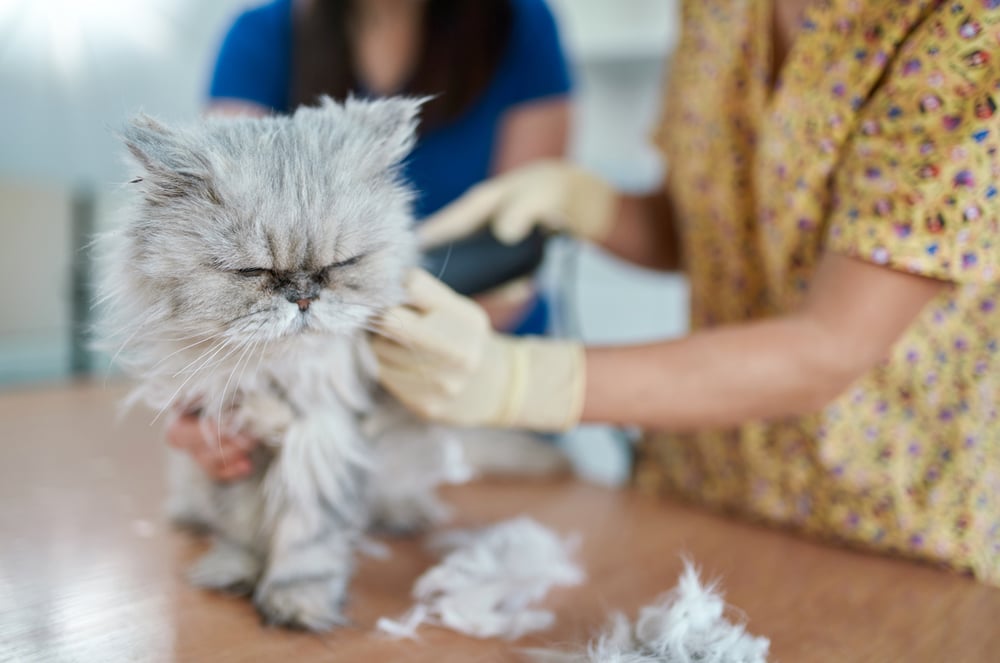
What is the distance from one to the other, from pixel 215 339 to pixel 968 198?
0.74 meters

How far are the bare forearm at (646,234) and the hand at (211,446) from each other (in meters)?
0.76

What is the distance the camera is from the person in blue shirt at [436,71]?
134cm

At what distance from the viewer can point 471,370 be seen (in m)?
0.80

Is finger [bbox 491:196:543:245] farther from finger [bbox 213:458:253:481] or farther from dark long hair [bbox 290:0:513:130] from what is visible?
finger [bbox 213:458:253:481]

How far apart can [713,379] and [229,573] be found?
576mm

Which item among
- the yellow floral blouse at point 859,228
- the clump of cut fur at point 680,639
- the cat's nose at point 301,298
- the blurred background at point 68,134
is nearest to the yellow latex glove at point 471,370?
the cat's nose at point 301,298

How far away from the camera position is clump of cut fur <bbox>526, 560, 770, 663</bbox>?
2.11 feet

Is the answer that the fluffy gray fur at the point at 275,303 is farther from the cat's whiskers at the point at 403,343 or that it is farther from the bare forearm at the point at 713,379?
the bare forearm at the point at 713,379

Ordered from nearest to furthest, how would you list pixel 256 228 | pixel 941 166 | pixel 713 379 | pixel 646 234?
pixel 256 228
pixel 941 166
pixel 713 379
pixel 646 234

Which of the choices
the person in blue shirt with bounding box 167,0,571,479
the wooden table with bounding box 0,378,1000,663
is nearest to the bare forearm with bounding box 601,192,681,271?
the person in blue shirt with bounding box 167,0,571,479

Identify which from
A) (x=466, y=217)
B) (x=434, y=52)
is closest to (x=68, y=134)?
(x=434, y=52)

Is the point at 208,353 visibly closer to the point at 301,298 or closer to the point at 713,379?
the point at 301,298

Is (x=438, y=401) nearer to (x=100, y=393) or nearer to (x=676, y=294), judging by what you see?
(x=100, y=393)

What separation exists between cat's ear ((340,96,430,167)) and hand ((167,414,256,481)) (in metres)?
0.33
